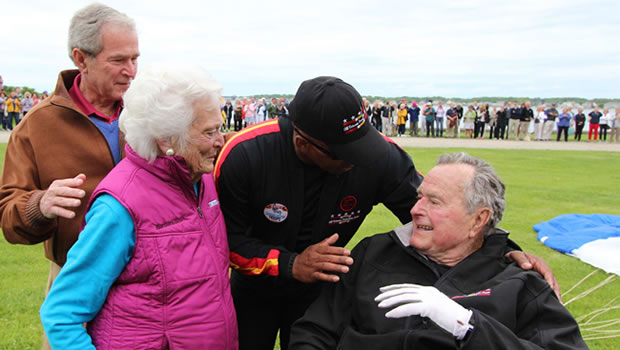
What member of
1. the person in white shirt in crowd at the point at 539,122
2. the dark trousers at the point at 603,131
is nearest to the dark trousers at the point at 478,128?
the person in white shirt in crowd at the point at 539,122

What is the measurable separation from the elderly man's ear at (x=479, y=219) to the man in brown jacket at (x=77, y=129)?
1.91 meters

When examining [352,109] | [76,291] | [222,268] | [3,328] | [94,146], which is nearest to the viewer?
[76,291]

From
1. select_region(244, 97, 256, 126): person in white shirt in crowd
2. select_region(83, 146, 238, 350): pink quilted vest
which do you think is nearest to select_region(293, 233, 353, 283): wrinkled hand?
select_region(83, 146, 238, 350): pink quilted vest

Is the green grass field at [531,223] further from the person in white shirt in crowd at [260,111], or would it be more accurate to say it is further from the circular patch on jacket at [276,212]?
the person in white shirt in crowd at [260,111]

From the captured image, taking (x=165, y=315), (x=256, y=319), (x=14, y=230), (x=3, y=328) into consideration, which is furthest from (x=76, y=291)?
(x=3, y=328)

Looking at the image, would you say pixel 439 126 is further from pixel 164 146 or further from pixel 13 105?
pixel 164 146

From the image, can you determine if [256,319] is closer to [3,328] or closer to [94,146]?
[94,146]

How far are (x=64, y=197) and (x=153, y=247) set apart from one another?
0.44 meters

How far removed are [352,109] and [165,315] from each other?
1.23m

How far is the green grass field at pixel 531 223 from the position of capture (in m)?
4.39

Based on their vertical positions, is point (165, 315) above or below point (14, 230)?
below

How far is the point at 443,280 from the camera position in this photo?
265cm

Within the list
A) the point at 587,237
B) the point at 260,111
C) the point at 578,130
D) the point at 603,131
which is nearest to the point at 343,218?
the point at 587,237

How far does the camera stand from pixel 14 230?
2.36 metres
